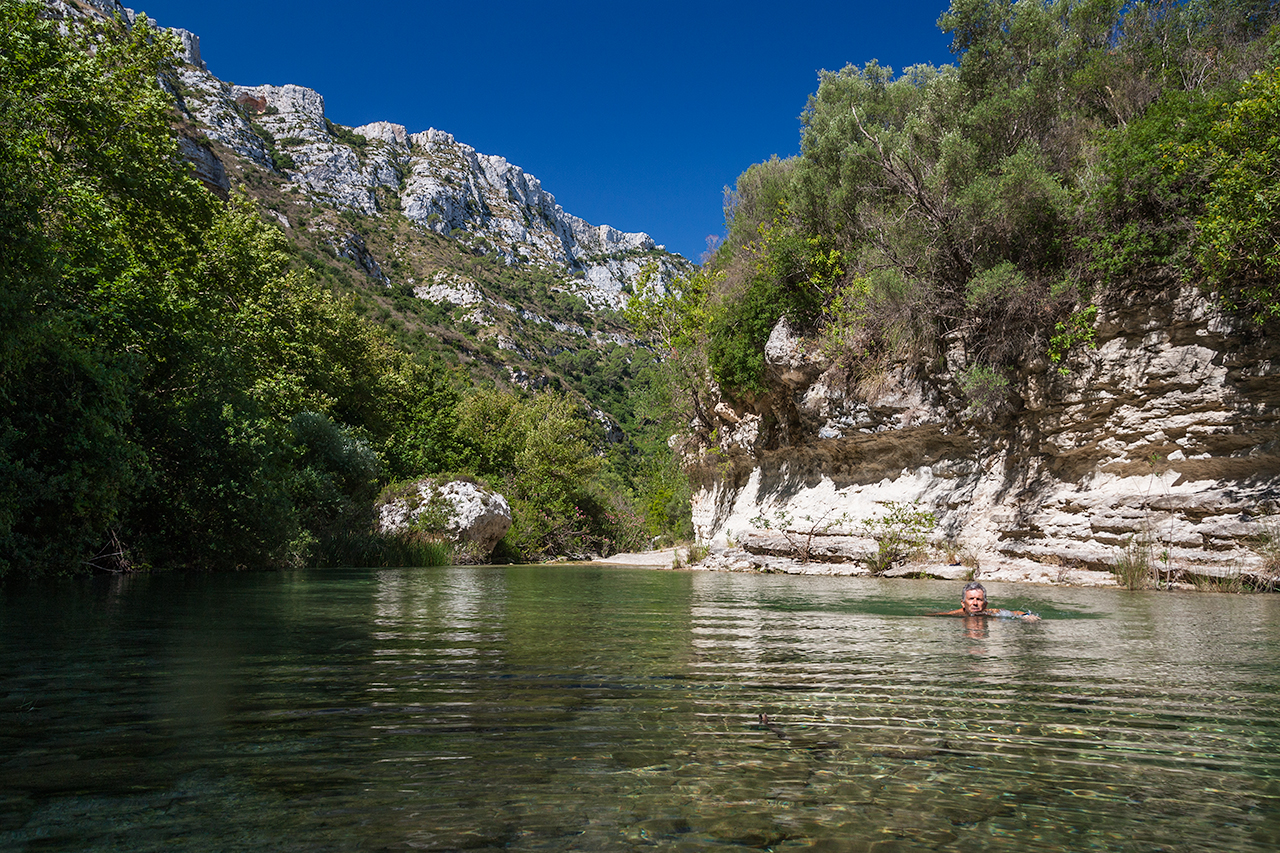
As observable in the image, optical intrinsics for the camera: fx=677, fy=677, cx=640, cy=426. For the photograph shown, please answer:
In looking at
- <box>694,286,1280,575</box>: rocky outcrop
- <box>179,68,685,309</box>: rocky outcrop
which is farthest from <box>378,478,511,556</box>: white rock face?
<box>179,68,685,309</box>: rocky outcrop

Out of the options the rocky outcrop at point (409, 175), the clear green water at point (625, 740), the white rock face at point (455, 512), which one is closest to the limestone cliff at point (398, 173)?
the rocky outcrop at point (409, 175)

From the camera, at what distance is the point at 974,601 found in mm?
7746

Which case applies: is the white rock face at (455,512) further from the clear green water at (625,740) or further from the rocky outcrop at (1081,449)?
the clear green water at (625,740)

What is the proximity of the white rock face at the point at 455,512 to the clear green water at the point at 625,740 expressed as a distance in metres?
19.5

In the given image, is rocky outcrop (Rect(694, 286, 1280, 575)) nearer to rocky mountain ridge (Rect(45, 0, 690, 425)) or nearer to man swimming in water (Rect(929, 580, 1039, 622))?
man swimming in water (Rect(929, 580, 1039, 622))

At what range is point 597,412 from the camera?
79562 mm

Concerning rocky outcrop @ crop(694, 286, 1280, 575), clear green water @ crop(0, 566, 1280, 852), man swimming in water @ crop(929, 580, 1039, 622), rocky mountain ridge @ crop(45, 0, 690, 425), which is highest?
rocky mountain ridge @ crop(45, 0, 690, 425)

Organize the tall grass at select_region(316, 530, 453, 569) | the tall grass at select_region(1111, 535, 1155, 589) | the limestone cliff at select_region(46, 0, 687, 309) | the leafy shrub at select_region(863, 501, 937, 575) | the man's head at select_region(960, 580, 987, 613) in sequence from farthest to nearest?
the limestone cliff at select_region(46, 0, 687, 309) → the tall grass at select_region(316, 530, 453, 569) → the leafy shrub at select_region(863, 501, 937, 575) → the tall grass at select_region(1111, 535, 1155, 589) → the man's head at select_region(960, 580, 987, 613)

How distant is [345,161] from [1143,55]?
352 ft

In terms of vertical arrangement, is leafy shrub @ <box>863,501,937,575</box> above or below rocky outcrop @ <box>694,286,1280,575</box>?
below

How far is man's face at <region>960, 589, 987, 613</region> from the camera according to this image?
25.3 feet

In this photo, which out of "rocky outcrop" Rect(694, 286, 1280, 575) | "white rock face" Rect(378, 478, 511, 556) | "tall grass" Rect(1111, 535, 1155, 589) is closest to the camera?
"tall grass" Rect(1111, 535, 1155, 589)

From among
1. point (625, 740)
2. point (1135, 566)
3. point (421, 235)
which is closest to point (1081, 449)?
point (1135, 566)

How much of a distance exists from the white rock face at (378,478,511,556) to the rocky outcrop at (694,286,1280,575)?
10888 mm
